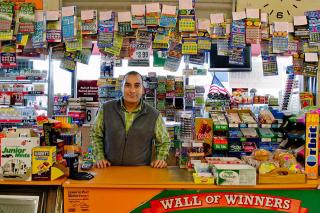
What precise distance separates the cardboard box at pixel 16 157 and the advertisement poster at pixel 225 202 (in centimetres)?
87

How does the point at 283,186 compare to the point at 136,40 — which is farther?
the point at 136,40

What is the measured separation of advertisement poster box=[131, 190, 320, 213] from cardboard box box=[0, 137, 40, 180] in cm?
87

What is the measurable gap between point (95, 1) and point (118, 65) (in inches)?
56.2

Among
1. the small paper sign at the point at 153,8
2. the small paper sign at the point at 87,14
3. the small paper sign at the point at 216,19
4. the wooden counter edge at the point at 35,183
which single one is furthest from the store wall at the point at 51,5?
the wooden counter edge at the point at 35,183

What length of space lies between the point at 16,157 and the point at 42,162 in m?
0.18

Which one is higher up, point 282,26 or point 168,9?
point 168,9

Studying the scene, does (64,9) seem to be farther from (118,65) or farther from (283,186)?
(283,186)

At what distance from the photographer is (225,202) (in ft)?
8.07

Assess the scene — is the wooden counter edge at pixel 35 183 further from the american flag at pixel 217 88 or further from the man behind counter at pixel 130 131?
the american flag at pixel 217 88

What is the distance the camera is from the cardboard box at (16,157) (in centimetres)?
248

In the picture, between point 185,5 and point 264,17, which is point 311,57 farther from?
point 185,5

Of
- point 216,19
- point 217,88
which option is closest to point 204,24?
point 216,19

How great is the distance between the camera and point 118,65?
17.6 feet

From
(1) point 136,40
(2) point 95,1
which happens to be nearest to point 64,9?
Answer: (2) point 95,1
